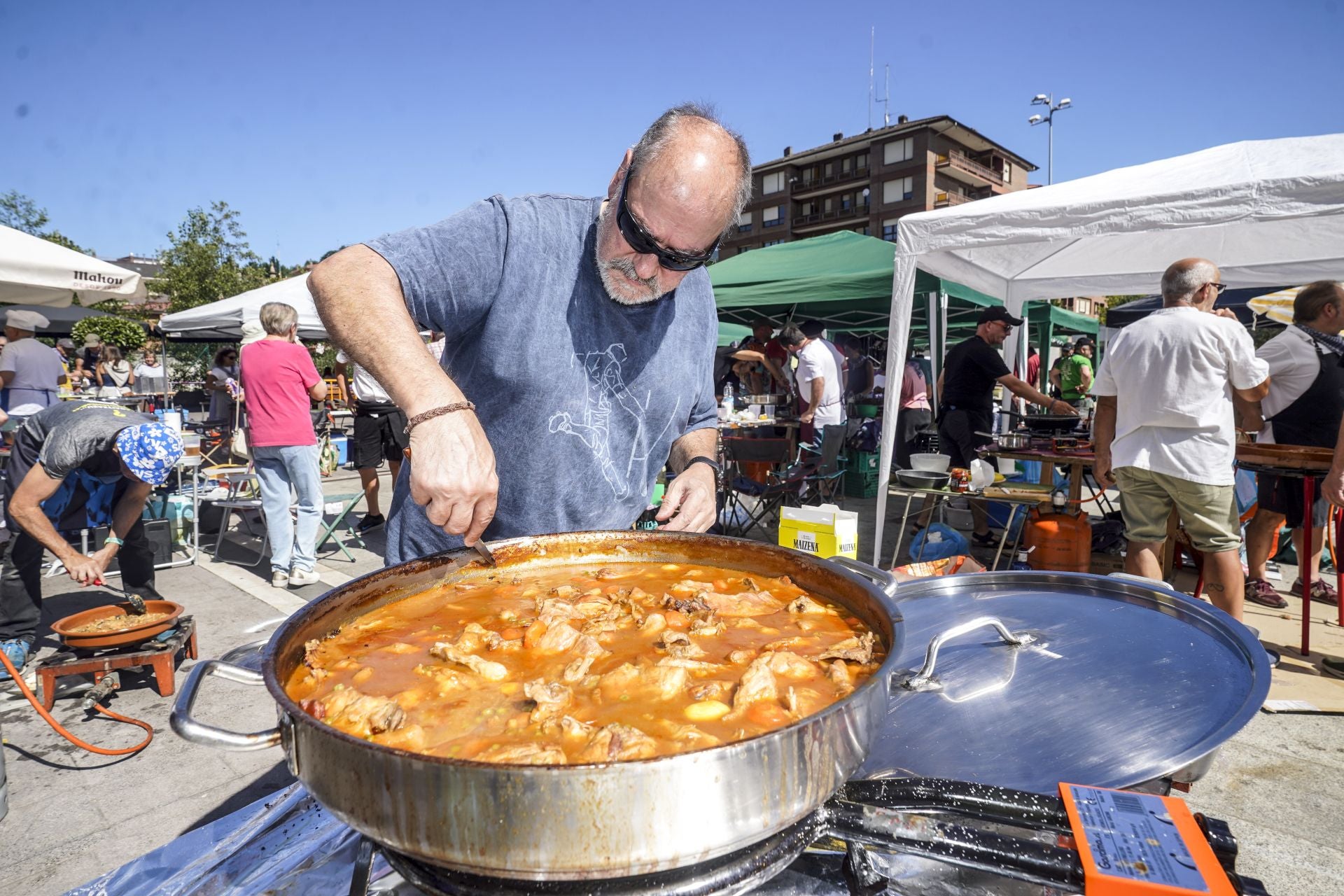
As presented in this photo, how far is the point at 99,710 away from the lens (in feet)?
12.7

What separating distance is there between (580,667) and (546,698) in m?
0.15

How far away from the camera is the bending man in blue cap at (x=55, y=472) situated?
13.2ft

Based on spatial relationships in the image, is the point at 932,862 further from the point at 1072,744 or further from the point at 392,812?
the point at 392,812

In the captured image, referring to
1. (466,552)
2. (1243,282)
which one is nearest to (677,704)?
(466,552)

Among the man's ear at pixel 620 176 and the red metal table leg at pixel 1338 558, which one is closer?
the man's ear at pixel 620 176

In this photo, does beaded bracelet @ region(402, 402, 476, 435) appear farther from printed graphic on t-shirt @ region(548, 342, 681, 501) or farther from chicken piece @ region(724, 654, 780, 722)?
chicken piece @ region(724, 654, 780, 722)

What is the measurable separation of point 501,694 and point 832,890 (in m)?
0.66

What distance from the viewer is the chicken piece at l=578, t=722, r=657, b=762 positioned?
3.52 feet

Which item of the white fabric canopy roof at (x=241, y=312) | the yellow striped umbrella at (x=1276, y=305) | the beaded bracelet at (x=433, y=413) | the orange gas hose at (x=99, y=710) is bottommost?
the orange gas hose at (x=99, y=710)

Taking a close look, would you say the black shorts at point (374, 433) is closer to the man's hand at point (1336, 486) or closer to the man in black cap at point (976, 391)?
the man in black cap at point (976, 391)

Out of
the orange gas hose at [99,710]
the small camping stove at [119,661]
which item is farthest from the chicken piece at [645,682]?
the small camping stove at [119,661]

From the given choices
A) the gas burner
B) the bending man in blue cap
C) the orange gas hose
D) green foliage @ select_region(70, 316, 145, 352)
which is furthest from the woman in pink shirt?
green foliage @ select_region(70, 316, 145, 352)

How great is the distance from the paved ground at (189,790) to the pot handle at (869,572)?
230 centimetres

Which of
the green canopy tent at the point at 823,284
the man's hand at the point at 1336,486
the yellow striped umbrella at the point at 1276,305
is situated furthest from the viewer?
the green canopy tent at the point at 823,284
